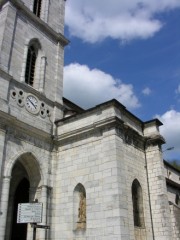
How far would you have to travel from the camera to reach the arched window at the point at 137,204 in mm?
14203

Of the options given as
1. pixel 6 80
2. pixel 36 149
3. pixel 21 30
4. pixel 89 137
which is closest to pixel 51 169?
pixel 36 149

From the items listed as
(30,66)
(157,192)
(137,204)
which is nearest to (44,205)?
(137,204)

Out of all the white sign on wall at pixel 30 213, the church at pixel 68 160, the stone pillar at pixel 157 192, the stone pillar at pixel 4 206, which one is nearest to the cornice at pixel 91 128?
the church at pixel 68 160

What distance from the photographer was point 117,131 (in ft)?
46.5

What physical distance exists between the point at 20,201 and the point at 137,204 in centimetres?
613

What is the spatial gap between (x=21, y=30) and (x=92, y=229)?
439 inches

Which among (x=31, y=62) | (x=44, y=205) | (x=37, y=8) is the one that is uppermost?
(x=37, y=8)

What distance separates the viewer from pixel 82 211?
14.1 m

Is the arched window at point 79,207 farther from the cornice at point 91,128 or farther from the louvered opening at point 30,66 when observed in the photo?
the louvered opening at point 30,66

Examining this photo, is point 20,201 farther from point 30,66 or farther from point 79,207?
point 30,66

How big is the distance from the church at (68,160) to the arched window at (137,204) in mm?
44

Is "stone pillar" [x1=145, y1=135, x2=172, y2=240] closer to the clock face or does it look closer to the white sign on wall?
the clock face

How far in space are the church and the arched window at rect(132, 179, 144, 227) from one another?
44 mm

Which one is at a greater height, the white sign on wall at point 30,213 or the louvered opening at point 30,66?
the louvered opening at point 30,66
